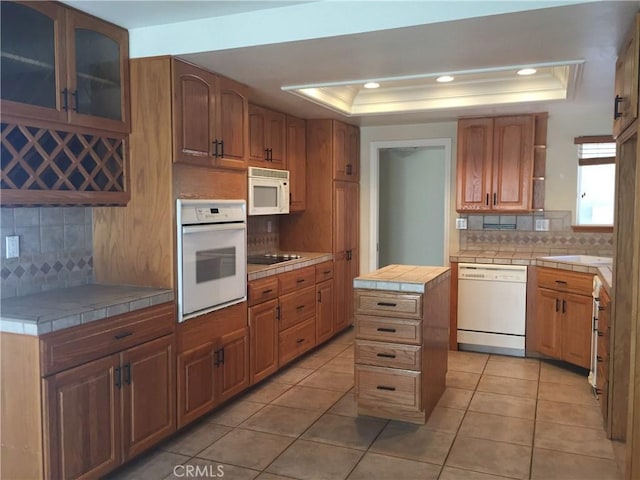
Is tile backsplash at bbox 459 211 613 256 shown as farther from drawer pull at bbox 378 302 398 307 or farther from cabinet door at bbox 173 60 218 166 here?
cabinet door at bbox 173 60 218 166

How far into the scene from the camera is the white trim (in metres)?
5.43

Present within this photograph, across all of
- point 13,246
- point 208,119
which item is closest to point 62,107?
point 13,246

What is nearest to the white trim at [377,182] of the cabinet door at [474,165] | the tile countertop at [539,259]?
the cabinet door at [474,165]

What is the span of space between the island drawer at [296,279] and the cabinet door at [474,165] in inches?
62.4

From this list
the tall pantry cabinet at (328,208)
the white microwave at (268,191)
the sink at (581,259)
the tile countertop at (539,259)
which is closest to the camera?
the white microwave at (268,191)

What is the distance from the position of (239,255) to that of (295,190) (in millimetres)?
1574

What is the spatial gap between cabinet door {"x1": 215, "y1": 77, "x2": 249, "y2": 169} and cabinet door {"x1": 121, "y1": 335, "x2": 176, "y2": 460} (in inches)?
48.3

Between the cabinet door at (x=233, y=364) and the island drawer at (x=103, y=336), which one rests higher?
the island drawer at (x=103, y=336)

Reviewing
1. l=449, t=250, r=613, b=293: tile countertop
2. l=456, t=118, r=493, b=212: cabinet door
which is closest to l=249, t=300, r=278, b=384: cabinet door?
l=449, t=250, r=613, b=293: tile countertop

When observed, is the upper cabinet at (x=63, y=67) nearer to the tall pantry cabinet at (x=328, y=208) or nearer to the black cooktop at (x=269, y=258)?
the black cooktop at (x=269, y=258)

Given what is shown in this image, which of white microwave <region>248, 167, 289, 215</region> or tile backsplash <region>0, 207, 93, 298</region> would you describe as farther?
white microwave <region>248, 167, 289, 215</region>

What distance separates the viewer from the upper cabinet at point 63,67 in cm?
241

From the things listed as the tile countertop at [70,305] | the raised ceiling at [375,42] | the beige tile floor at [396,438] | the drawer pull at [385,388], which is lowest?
the beige tile floor at [396,438]

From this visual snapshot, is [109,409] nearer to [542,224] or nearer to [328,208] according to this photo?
[328,208]
